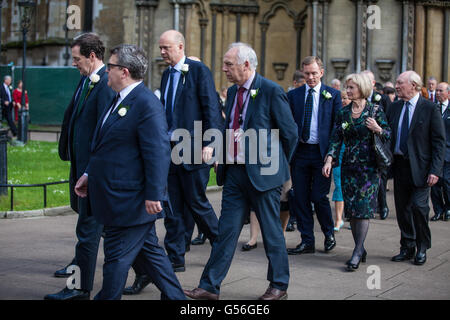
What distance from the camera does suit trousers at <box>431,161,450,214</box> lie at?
1068 cm

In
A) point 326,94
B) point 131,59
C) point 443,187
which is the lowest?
point 443,187

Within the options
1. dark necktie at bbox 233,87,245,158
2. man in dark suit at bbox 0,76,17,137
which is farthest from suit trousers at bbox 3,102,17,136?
dark necktie at bbox 233,87,245,158

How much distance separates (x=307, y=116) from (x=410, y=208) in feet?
5.03

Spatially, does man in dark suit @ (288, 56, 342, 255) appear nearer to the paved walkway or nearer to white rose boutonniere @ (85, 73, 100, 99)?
the paved walkway

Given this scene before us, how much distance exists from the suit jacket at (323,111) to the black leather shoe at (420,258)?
1481mm

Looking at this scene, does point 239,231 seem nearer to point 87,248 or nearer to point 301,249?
point 87,248

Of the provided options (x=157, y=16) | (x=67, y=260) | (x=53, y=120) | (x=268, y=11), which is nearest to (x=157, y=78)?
(x=157, y=16)

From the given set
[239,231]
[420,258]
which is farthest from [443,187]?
[239,231]

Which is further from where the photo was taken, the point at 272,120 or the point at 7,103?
the point at 7,103

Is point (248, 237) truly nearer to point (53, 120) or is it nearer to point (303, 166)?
point (303, 166)

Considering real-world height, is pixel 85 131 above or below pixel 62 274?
above

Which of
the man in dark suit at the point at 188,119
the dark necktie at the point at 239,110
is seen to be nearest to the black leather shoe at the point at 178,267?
the man in dark suit at the point at 188,119

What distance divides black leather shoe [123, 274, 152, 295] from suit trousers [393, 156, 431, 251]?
120 inches

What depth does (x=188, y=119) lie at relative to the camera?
7.00 m
